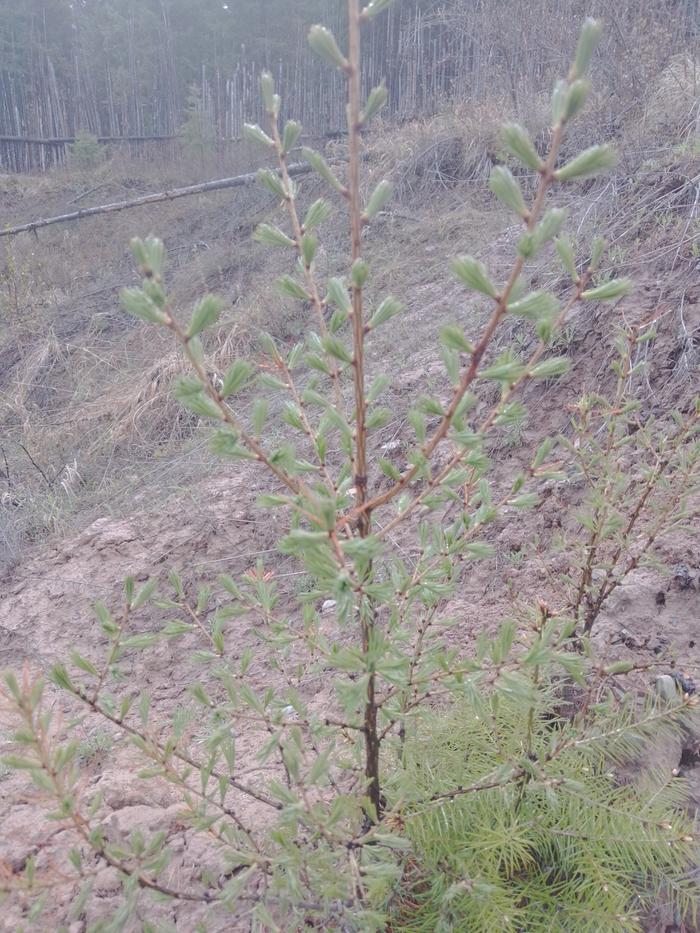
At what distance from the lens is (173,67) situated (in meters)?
13.7

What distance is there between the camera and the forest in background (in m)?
11.3

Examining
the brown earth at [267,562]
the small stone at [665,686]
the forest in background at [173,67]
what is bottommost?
the brown earth at [267,562]

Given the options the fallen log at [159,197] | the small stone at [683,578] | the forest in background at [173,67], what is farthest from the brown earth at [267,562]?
the forest in background at [173,67]

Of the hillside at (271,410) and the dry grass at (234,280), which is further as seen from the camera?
the dry grass at (234,280)

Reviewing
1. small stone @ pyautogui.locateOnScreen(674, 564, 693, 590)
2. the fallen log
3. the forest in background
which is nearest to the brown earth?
small stone @ pyautogui.locateOnScreen(674, 564, 693, 590)

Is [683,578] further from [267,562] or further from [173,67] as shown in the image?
[173,67]

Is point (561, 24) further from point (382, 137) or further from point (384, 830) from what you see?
point (384, 830)

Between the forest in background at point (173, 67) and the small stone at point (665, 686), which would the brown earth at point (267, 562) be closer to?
the small stone at point (665, 686)

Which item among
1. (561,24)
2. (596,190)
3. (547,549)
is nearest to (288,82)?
(561,24)

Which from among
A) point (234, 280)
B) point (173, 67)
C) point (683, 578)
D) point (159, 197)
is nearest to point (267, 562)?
point (683, 578)

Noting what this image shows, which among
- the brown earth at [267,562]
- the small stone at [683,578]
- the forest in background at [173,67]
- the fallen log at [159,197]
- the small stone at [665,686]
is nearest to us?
the small stone at [665,686]

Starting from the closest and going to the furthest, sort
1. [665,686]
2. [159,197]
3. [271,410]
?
[665,686]
[271,410]
[159,197]

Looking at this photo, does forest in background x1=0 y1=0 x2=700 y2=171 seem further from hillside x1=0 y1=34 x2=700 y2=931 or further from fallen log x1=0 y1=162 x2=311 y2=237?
hillside x1=0 y1=34 x2=700 y2=931

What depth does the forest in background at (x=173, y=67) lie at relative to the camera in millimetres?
11336
